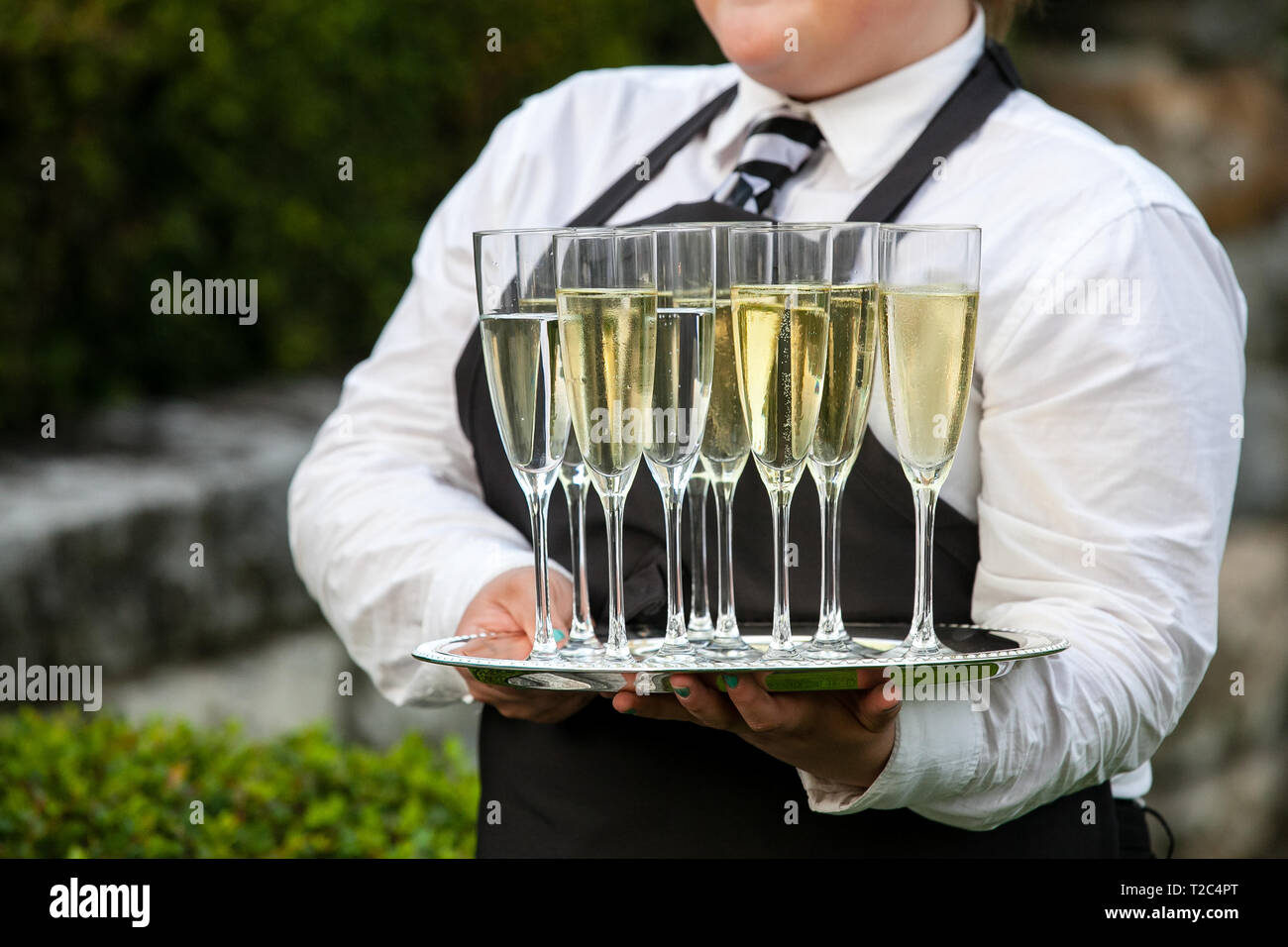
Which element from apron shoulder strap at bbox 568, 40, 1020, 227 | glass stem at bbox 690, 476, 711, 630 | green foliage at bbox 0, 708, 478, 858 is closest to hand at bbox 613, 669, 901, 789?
glass stem at bbox 690, 476, 711, 630

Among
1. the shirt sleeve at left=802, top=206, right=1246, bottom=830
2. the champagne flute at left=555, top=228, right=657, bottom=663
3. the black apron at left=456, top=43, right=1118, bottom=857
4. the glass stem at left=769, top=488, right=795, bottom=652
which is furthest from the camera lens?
the black apron at left=456, top=43, right=1118, bottom=857

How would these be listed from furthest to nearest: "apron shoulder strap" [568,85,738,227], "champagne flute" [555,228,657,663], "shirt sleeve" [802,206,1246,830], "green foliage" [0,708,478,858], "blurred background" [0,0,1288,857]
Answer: "blurred background" [0,0,1288,857], "green foliage" [0,708,478,858], "apron shoulder strap" [568,85,738,227], "shirt sleeve" [802,206,1246,830], "champagne flute" [555,228,657,663]

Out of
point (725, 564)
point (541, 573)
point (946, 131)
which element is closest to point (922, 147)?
point (946, 131)

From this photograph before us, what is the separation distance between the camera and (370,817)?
2877mm

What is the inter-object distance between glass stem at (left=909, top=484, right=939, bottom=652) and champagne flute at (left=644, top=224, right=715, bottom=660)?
0.25 metres

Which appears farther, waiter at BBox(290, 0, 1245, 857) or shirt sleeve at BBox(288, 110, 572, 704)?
shirt sleeve at BBox(288, 110, 572, 704)

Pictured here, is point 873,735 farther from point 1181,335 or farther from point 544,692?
point 1181,335

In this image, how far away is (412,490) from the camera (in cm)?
211

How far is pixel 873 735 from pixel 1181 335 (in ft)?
1.97

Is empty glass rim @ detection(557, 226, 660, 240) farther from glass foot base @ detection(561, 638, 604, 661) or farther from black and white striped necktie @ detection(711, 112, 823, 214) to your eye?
black and white striped necktie @ detection(711, 112, 823, 214)

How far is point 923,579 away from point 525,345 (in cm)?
46

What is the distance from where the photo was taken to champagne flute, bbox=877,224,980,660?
1.40 meters

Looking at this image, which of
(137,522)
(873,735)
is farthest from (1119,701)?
(137,522)

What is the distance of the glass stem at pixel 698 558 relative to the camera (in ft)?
5.10
